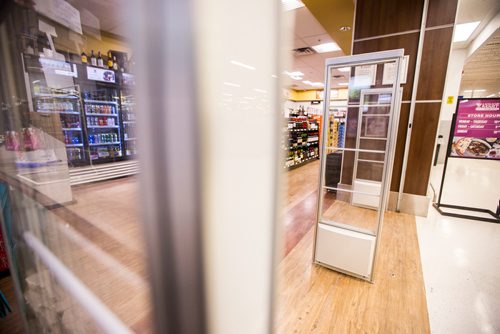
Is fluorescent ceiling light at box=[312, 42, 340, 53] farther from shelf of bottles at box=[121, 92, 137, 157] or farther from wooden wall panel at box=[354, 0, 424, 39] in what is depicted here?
shelf of bottles at box=[121, 92, 137, 157]

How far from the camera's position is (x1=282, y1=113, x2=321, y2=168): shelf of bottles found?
252 inches

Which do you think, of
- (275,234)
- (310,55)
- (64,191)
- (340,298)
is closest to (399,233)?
(340,298)

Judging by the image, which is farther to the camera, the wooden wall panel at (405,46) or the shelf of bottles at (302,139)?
the shelf of bottles at (302,139)

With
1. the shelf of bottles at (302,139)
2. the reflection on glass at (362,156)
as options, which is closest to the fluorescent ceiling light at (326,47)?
the shelf of bottles at (302,139)

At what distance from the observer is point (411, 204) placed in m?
3.41

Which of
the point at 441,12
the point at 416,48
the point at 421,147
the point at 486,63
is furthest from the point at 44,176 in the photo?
the point at 486,63

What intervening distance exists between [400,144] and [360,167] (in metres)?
0.66

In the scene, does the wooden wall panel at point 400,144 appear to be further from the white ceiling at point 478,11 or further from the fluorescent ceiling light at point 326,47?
the fluorescent ceiling light at point 326,47

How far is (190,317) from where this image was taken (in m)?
0.27

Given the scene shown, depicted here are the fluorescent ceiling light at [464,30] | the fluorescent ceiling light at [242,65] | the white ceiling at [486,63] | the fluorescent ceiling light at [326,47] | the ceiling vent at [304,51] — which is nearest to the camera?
the fluorescent ceiling light at [242,65]

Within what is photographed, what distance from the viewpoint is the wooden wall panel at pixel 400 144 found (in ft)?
10.9

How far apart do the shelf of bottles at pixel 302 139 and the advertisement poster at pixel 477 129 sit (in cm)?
324

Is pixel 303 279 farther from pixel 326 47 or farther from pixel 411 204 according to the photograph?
pixel 326 47

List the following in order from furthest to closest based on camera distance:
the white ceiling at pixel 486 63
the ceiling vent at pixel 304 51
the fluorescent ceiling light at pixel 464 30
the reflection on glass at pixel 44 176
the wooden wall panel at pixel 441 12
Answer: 1. the ceiling vent at pixel 304 51
2. the white ceiling at pixel 486 63
3. the fluorescent ceiling light at pixel 464 30
4. the wooden wall panel at pixel 441 12
5. the reflection on glass at pixel 44 176
